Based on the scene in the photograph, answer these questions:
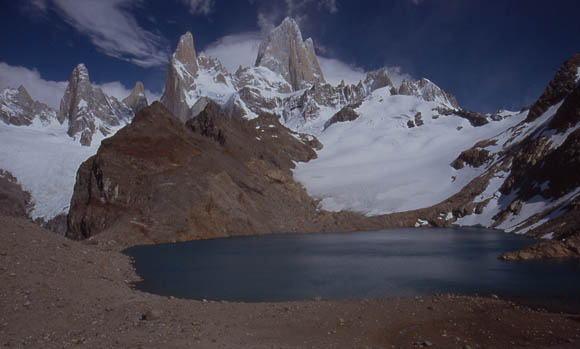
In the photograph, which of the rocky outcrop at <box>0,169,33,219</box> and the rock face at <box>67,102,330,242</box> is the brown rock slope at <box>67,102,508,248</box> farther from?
the rocky outcrop at <box>0,169,33,219</box>

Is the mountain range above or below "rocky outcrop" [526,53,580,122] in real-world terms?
below

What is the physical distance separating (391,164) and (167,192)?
98666mm

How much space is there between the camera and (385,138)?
177 metres

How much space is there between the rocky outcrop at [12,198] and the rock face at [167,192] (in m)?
61.4

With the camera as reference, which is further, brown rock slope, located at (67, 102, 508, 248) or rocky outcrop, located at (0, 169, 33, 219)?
rocky outcrop, located at (0, 169, 33, 219)

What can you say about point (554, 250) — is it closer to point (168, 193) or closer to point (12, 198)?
point (168, 193)

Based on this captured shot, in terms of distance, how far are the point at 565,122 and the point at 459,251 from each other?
50.3 meters

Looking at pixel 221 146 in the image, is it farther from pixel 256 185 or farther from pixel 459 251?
pixel 459 251

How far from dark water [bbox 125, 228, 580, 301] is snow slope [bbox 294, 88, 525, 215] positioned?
5797 centimetres

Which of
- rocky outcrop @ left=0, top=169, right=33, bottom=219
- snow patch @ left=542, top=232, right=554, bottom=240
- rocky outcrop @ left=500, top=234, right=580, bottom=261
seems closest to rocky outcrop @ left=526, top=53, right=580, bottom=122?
snow patch @ left=542, top=232, right=554, bottom=240

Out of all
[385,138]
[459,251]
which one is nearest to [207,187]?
[459,251]

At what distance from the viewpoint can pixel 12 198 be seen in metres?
115

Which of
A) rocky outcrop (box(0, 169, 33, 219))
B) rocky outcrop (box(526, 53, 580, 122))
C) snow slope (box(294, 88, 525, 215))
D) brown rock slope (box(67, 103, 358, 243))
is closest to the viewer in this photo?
brown rock slope (box(67, 103, 358, 243))

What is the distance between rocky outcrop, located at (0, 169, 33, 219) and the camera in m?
108
